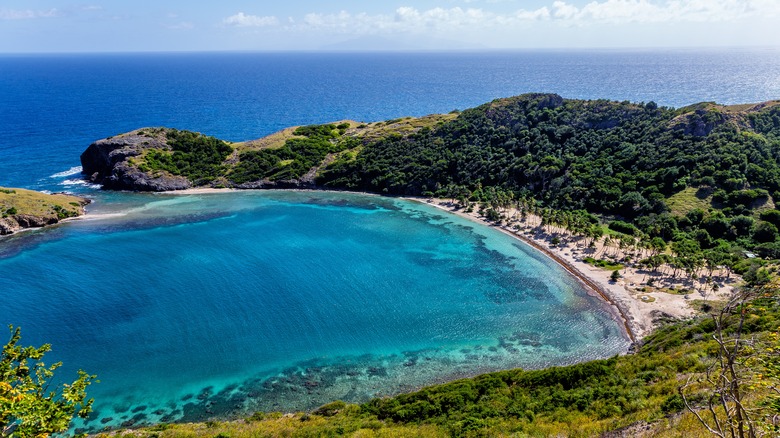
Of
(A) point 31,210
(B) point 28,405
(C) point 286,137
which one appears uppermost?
(C) point 286,137

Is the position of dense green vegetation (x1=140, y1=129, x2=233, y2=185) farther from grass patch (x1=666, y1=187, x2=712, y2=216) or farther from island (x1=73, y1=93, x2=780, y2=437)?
grass patch (x1=666, y1=187, x2=712, y2=216)

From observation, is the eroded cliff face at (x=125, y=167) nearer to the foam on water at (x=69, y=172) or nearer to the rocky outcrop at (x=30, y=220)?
the foam on water at (x=69, y=172)

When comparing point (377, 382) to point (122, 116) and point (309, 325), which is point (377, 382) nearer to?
point (309, 325)

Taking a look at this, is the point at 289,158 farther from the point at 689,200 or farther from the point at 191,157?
the point at 689,200

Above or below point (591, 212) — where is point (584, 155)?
above

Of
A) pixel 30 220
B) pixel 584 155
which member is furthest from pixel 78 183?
pixel 584 155

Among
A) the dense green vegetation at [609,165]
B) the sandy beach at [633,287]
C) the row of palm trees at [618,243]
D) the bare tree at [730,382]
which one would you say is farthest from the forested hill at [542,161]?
the bare tree at [730,382]

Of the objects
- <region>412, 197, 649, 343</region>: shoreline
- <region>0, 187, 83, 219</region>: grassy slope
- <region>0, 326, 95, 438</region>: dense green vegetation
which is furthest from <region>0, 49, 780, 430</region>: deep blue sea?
<region>0, 326, 95, 438</region>: dense green vegetation
